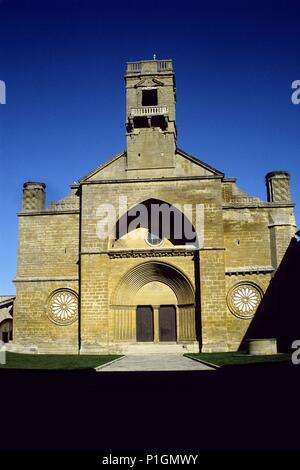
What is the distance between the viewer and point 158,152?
25578 millimetres

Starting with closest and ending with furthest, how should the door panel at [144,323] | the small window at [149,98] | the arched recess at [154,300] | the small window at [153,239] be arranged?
the arched recess at [154,300], the door panel at [144,323], the small window at [153,239], the small window at [149,98]

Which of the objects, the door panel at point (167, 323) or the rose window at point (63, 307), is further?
the door panel at point (167, 323)

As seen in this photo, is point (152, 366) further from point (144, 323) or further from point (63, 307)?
point (63, 307)

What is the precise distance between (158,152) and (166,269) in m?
6.36

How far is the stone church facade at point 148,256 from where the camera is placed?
23.9 meters

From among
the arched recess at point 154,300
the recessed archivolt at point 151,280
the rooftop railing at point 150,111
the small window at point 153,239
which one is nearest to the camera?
the arched recess at point 154,300

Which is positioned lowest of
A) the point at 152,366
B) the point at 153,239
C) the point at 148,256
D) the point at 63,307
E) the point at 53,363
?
the point at 152,366

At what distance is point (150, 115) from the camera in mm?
25750

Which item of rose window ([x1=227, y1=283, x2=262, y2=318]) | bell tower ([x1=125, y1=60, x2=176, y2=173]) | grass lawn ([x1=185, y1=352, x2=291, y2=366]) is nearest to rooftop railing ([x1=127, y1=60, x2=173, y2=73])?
bell tower ([x1=125, y1=60, x2=176, y2=173])

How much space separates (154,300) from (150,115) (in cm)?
1014

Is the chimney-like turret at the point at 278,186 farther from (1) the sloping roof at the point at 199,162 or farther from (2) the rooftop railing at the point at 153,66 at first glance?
(2) the rooftop railing at the point at 153,66

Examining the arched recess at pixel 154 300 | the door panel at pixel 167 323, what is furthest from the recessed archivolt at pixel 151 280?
the door panel at pixel 167 323

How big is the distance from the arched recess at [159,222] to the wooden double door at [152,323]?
379 centimetres

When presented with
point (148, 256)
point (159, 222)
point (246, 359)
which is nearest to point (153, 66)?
point (159, 222)
